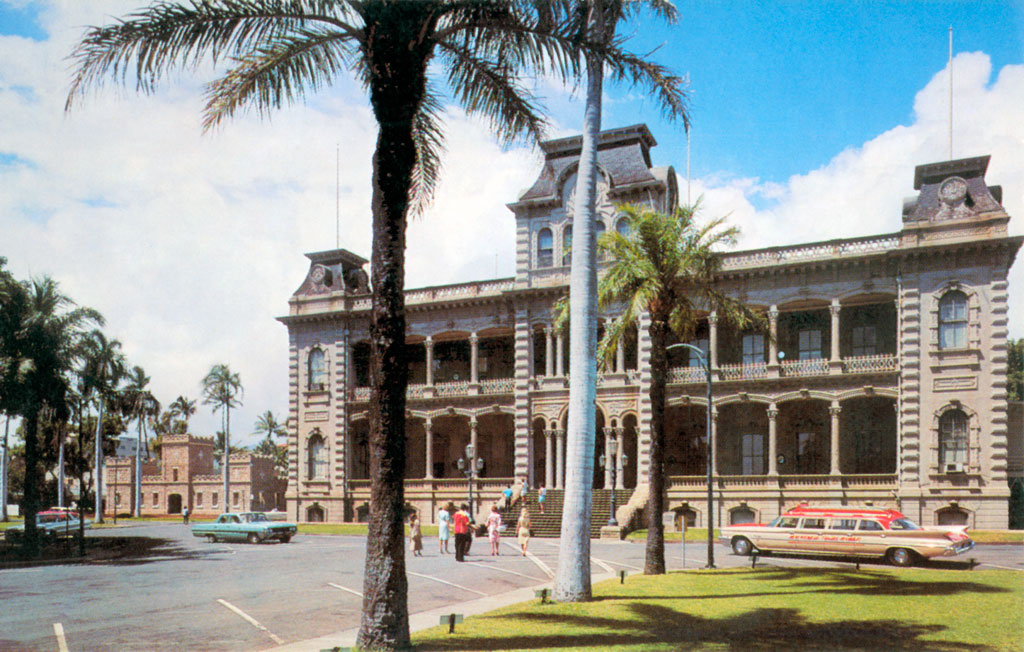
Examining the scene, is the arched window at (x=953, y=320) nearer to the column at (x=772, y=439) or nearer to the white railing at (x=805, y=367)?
the white railing at (x=805, y=367)

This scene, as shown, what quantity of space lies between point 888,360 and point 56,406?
34.0m

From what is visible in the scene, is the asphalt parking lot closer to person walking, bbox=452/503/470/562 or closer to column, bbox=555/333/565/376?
person walking, bbox=452/503/470/562

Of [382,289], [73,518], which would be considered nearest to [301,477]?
[73,518]

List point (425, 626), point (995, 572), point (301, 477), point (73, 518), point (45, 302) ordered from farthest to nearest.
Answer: point (301, 477)
point (73, 518)
point (995, 572)
point (45, 302)
point (425, 626)

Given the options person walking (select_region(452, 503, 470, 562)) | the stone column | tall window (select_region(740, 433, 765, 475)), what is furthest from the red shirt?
tall window (select_region(740, 433, 765, 475))

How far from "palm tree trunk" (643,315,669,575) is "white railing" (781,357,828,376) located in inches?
745

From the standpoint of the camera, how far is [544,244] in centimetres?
4644

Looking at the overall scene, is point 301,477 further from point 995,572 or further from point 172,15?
point 172,15

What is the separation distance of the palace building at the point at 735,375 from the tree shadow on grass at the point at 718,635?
20574 mm

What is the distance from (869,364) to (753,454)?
25.1 feet

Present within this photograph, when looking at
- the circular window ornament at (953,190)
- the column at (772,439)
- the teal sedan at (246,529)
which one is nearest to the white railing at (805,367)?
the column at (772,439)

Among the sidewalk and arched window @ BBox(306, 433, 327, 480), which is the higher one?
the sidewalk

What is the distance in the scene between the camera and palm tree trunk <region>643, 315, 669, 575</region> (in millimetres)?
22156

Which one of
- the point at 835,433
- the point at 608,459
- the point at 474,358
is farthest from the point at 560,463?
the point at 835,433
